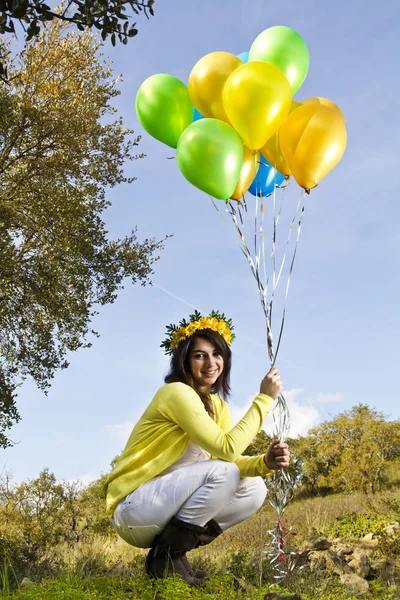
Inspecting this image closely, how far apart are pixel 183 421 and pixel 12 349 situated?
7591 mm

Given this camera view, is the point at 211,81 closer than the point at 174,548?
No

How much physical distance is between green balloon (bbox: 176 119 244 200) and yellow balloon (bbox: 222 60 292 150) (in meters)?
0.11

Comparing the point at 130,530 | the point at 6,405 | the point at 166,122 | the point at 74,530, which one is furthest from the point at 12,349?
the point at 130,530

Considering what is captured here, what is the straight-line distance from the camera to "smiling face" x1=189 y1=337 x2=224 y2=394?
12.3 feet

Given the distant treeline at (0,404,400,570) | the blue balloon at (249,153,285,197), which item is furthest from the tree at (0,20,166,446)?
the blue balloon at (249,153,285,197)

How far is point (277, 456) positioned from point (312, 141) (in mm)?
2136

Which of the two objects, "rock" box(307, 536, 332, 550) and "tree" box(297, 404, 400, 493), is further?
"tree" box(297, 404, 400, 493)

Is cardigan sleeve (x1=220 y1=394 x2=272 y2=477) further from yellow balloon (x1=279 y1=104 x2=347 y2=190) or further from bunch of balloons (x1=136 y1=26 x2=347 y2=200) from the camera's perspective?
yellow balloon (x1=279 y1=104 x2=347 y2=190)

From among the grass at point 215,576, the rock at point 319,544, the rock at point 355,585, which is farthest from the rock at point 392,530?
the rock at point 355,585

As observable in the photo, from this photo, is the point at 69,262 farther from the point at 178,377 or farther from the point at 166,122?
the point at 178,377

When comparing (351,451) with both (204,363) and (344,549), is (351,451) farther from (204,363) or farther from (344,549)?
(204,363)

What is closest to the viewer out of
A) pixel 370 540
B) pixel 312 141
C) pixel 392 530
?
pixel 312 141

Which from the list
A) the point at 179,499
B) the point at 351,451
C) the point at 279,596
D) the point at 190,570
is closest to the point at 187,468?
the point at 179,499

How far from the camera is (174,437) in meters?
3.51
